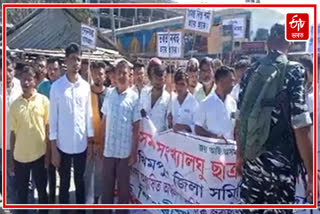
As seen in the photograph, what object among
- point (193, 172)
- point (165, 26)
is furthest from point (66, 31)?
point (193, 172)

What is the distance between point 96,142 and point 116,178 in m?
0.27

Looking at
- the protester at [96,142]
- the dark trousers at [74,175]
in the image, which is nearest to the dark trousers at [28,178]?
the dark trousers at [74,175]

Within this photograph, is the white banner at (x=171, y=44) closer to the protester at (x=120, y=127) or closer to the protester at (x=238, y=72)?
the protester at (x=120, y=127)

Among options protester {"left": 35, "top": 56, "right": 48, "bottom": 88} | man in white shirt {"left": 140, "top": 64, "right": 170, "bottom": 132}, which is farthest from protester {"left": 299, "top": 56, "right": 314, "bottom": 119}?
protester {"left": 35, "top": 56, "right": 48, "bottom": 88}

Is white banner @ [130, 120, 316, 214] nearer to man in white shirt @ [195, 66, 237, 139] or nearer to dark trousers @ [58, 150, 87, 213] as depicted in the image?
man in white shirt @ [195, 66, 237, 139]

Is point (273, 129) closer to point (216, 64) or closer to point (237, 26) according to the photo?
point (216, 64)

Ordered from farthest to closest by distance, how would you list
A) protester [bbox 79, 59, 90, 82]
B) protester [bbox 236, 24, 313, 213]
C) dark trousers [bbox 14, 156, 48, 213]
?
dark trousers [bbox 14, 156, 48, 213], protester [bbox 79, 59, 90, 82], protester [bbox 236, 24, 313, 213]

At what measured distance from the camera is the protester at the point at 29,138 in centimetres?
392

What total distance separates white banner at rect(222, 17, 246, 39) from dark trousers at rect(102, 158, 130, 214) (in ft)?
3.34

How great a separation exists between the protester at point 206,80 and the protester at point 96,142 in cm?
58

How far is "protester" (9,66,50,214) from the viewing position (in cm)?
392

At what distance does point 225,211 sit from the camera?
13.1 ft

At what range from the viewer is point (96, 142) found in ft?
13.0

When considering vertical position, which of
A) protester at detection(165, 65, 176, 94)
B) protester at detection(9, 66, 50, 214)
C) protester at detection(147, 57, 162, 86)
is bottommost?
protester at detection(9, 66, 50, 214)
